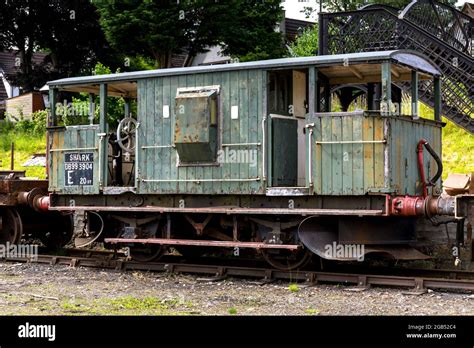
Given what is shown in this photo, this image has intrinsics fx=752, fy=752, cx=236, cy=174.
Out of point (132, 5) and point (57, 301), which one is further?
point (132, 5)

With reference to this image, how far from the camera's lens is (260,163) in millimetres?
12492

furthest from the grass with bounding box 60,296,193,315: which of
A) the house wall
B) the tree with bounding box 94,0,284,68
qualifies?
the house wall

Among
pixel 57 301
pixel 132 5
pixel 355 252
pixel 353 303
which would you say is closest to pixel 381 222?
pixel 355 252

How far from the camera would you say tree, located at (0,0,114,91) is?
129 ft

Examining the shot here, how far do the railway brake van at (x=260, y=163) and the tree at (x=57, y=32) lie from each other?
2533cm

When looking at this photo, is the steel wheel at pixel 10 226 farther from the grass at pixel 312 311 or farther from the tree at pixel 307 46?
the tree at pixel 307 46

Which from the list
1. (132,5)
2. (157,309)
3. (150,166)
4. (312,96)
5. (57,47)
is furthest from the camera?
(57,47)

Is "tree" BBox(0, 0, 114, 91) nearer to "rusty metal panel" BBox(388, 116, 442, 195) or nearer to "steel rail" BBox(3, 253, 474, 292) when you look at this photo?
"steel rail" BBox(3, 253, 474, 292)

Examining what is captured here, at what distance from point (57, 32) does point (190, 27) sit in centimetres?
1301

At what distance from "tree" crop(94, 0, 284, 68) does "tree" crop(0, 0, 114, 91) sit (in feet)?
31.8

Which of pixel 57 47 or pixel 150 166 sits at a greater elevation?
pixel 57 47

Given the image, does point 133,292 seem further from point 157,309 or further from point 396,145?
point 396,145

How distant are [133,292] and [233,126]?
336 cm

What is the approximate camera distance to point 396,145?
11656 millimetres
